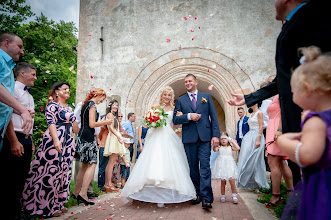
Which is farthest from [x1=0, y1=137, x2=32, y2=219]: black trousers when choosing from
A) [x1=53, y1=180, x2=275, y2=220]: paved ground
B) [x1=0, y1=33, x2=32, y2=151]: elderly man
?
[x1=53, y1=180, x2=275, y2=220]: paved ground

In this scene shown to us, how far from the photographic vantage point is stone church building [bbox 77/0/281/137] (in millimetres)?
9523

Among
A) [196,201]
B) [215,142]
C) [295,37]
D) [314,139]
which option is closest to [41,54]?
[215,142]

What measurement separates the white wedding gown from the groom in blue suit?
0.21 metres

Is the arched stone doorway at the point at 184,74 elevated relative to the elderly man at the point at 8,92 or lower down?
elevated

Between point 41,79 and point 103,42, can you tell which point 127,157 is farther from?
point 41,79

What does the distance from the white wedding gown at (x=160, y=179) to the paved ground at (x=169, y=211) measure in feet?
0.57

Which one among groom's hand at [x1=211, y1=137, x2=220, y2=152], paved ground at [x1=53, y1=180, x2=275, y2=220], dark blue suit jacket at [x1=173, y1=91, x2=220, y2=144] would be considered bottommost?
paved ground at [x1=53, y1=180, x2=275, y2=220]

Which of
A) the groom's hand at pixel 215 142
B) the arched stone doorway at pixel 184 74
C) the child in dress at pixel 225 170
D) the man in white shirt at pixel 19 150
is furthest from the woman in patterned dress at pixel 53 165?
the arched stone doorway at pixel 184 74

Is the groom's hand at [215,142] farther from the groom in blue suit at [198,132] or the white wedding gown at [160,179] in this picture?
the white wedding gown at [160,179]

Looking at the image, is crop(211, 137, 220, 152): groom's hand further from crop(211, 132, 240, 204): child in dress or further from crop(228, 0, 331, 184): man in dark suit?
crop(228, 0, 331, 184): man in dark suit

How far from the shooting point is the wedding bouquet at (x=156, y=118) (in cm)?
478

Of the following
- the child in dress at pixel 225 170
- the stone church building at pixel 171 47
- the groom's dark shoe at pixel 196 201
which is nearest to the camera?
the groom's dark shoe at pixel 196 201

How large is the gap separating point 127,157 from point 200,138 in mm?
3298

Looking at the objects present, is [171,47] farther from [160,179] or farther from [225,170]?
[160,179]
